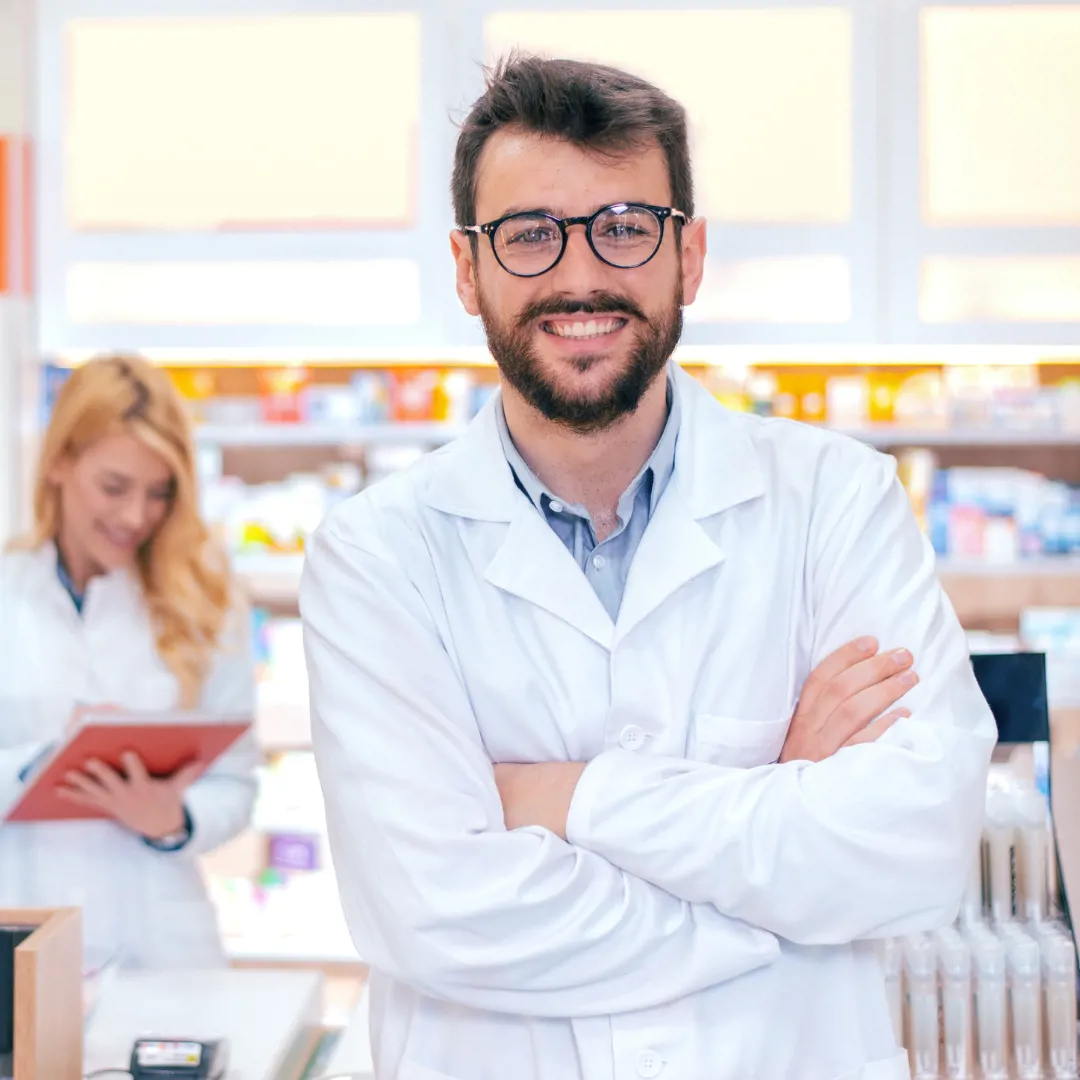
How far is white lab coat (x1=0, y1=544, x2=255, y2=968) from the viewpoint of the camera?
2.30m

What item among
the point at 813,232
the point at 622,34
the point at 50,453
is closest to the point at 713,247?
the point at 813,232

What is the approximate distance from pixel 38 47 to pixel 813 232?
1.82 m

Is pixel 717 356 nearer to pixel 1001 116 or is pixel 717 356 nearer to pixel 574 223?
pixel 1001 116

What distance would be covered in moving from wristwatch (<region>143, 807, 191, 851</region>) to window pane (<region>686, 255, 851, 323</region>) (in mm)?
1642

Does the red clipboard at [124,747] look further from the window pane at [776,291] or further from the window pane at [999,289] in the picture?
the window pane at [999,289]

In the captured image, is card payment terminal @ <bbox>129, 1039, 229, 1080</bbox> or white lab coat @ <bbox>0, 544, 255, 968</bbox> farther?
white lab coat @ <bbox>0, 544, 255, 968</bbox>

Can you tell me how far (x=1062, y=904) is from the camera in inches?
59.4

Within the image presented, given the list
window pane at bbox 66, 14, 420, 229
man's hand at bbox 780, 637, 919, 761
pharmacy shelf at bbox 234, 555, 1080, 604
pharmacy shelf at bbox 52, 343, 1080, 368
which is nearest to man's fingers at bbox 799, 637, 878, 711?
man's hand at bbox 780, 637, 919, 761

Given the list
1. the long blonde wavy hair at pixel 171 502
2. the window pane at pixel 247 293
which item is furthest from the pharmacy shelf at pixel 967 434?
the long blonde wavy hair at pixel 171 502

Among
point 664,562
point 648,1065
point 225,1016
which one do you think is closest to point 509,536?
point 664,562

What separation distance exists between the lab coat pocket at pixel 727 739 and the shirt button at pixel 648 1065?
29 cm

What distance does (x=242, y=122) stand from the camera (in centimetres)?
317

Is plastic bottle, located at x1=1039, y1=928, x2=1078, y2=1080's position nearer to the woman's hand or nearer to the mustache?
the mustache

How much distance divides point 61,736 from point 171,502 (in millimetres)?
457
